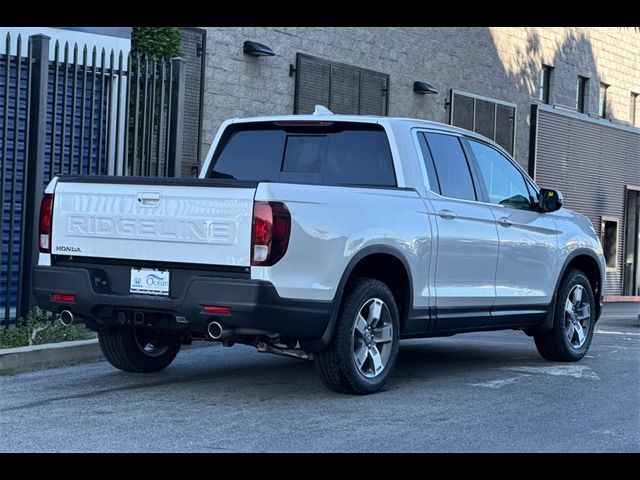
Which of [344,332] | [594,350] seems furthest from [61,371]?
[594,350]

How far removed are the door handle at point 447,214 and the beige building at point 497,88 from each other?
26.5ft

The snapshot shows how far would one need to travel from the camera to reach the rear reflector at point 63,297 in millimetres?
7770

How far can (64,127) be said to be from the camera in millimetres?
11438

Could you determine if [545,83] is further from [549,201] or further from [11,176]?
[11,176]

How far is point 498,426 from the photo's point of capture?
702 centimetres

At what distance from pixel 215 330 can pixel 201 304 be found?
0.62 feet

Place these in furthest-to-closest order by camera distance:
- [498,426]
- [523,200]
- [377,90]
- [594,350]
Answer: [377,90] → [594,350] → [523,200] → [498,426]

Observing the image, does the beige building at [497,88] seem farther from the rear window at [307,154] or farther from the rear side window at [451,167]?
the rear side window at [451,167]

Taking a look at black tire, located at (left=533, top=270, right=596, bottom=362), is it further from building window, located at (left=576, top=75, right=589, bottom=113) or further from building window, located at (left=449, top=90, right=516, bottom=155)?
building window, located at (left=576, top=75, right=589, bottom=113)

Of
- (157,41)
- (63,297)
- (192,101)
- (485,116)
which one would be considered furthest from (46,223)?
(485,116)

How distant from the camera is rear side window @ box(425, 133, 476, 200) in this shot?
29.3 ft

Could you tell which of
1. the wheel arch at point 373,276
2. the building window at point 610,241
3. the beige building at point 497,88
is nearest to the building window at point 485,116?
the beige building at point 497,88

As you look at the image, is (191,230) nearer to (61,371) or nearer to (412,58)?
(61,371)

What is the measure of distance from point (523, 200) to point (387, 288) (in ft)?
7.78
